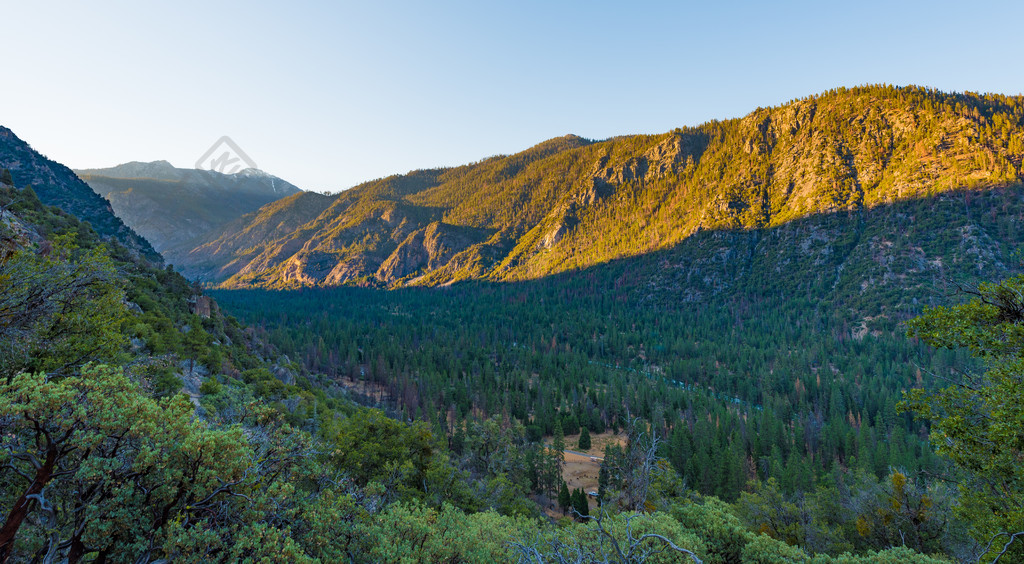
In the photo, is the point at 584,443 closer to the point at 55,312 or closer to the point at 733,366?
the point at 733,366

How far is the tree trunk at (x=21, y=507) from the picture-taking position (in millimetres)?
9875

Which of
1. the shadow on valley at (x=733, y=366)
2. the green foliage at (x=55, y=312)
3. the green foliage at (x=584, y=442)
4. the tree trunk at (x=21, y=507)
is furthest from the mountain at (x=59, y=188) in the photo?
the tree trunk at (x=21, y=507)

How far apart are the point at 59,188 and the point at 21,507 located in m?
147

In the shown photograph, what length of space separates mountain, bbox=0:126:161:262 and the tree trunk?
111 meters

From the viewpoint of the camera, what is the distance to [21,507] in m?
10.1

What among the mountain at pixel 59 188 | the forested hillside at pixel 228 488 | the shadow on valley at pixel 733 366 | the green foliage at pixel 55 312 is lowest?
the shadow on valley at pixel 733 366

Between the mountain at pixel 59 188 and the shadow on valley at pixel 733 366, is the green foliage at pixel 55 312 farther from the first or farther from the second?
the mountain at pixel 59 188

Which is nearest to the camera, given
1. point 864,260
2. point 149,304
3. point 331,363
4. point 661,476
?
point 661,476

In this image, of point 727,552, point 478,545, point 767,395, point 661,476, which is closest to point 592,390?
point 767,395

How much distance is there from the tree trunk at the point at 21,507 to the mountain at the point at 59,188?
111 meters

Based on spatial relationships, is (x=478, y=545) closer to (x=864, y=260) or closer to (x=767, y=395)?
(x=767, y=395)

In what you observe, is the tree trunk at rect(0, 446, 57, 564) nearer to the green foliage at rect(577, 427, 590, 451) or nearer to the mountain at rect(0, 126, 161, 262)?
the green foliage at rect(577, 427, 590, 451)

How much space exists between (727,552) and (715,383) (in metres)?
119

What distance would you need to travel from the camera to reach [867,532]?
32656 mm
